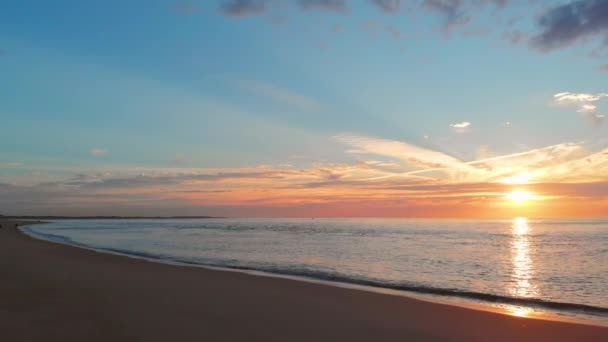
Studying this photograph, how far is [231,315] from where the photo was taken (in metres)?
10.9

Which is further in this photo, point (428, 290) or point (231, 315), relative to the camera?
point (428, 290)

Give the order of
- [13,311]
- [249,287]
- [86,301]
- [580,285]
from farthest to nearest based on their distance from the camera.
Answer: [580,285], [249,287], [86,301], [13,311]

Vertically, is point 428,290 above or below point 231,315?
below

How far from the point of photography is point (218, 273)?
20047 mm

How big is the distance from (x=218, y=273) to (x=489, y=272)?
46.2 feet

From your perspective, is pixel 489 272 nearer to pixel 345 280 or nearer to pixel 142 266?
pixel 345 280

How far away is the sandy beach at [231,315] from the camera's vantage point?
9109mm

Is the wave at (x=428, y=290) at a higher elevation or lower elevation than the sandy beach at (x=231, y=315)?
lower

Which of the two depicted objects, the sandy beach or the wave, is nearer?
the sandy beach

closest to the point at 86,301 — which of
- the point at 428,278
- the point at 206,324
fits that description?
the point at 206,324

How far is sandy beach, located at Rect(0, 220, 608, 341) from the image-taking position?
9.11 meters

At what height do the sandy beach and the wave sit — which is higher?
the sandy beach

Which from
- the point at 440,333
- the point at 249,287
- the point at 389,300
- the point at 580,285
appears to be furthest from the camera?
the point at 580,285

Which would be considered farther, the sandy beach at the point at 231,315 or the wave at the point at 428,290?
the wave at the point at 428,290
